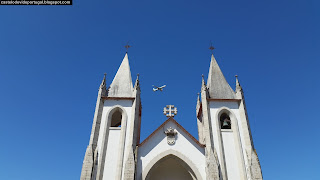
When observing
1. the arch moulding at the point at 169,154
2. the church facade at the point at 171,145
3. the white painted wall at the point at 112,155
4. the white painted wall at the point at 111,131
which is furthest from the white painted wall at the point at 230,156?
the white painted wall at the point at 112,155

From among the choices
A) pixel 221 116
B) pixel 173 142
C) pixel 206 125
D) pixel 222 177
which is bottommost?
pixel 222 177

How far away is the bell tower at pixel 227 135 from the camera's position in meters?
15.7

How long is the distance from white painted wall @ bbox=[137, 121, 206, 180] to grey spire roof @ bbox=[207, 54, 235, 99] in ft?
16.0

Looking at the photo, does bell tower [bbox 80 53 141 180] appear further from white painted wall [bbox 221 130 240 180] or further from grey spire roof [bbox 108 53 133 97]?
white painted wall [bbox 221 130 240 180]

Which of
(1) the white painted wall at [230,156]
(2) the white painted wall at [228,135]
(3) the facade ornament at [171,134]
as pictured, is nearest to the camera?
(1) the white painted wall at [230,156]

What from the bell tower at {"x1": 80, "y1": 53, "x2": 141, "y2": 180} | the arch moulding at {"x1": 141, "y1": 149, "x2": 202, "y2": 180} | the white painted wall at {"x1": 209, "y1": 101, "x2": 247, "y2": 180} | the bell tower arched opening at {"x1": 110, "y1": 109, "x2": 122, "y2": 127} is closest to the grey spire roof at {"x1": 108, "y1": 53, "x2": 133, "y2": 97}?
the bell tower at {"x1": 80, "y1": 53, "x2": 141, "y2": 180}

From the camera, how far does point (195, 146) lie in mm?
17109

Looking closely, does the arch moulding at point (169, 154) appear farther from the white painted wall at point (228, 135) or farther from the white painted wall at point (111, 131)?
the white painted wall at point (111, 131)

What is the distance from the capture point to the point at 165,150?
1689 cm

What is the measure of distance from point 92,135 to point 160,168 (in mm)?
6041

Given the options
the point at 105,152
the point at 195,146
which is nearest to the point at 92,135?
the point at 105,152

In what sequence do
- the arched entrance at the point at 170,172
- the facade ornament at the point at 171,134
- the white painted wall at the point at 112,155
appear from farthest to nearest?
the arched entrance at the point at 170,172 < the facade ornament at the point at 171,134 < the white painted wall at the point at 112,155

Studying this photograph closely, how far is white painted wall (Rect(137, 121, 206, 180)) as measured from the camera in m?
16.2

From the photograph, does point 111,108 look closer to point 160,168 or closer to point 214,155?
point 160,168
